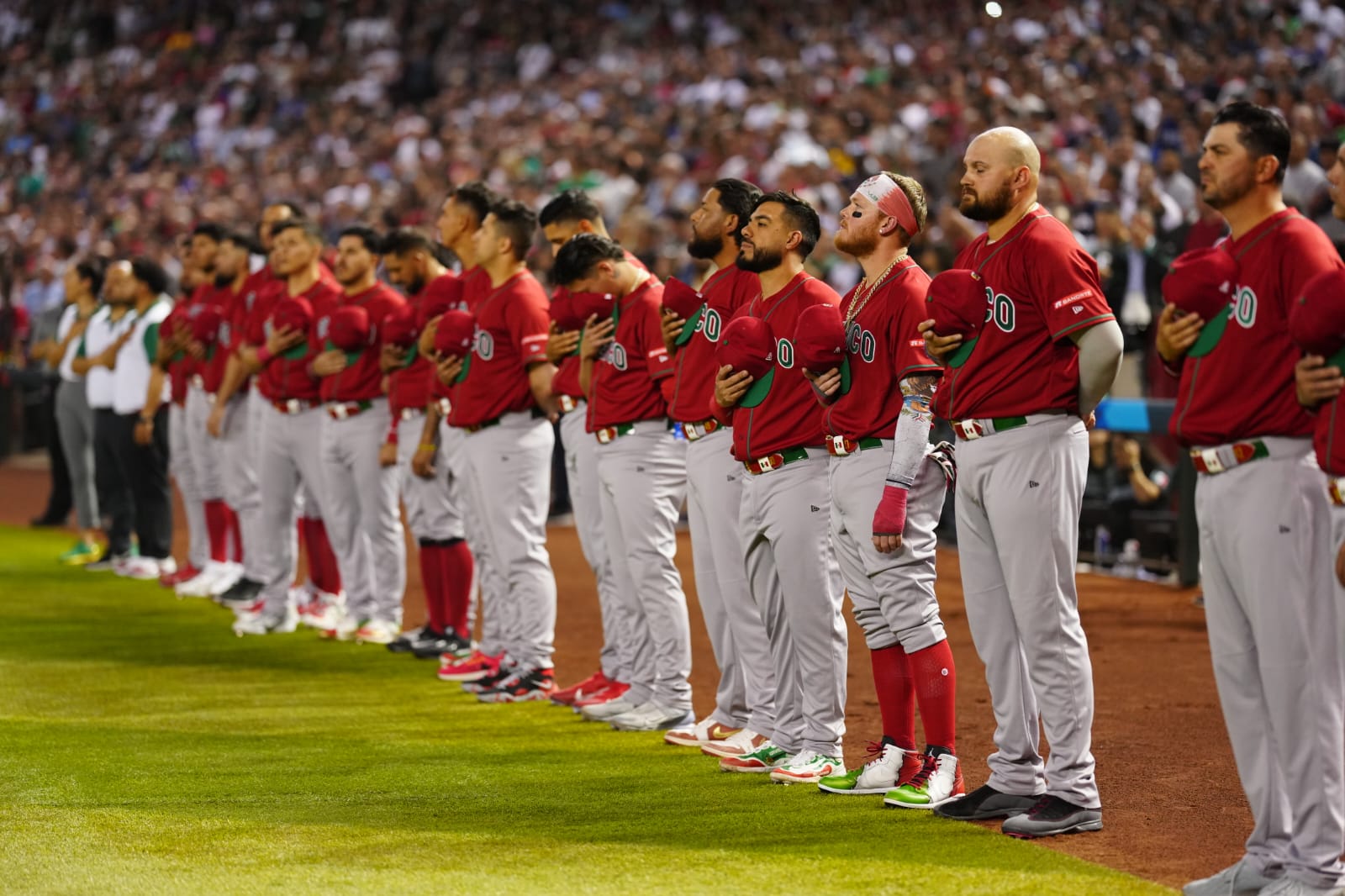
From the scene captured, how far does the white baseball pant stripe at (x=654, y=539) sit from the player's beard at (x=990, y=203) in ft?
8.22

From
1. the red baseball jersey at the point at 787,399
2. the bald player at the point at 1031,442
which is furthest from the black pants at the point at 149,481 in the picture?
the bald player at the point at 1031,442

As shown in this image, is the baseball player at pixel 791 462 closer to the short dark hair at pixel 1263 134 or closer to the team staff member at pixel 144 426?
the short dark hair at pixel 1263 134

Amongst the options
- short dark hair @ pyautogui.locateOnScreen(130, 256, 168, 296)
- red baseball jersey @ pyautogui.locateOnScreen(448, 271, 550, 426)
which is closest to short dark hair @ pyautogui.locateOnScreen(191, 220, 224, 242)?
short dark hair @ pyautogui.locateOnScreen(130, 256, 168, 296)

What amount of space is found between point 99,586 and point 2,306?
12.3m

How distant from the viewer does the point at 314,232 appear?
10.6m

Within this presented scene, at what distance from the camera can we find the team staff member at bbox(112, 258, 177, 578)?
12.8 m

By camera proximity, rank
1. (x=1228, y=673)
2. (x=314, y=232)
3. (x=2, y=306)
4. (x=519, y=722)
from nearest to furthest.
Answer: (x=1228, y=673) < (x=519, y=722) < (x=314, y=232) < (x=2, y=306)

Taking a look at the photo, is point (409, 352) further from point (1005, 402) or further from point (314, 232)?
point (1005, 402)

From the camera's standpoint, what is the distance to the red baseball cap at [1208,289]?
4.54 meters

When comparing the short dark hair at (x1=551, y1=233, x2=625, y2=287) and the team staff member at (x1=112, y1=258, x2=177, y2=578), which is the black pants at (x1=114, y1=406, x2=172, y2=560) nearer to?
the team staff member at (x1=112, y1=258, x2=177, y2=578)

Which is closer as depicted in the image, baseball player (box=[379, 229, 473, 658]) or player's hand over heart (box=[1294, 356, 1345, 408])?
player's hand over heart (box=[1294, 356, 1345, 408])

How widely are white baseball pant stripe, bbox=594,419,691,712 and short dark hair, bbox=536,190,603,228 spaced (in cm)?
125

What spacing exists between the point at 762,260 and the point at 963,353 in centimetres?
118

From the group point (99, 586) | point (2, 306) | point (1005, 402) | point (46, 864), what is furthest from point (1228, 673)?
point (2, 306)
